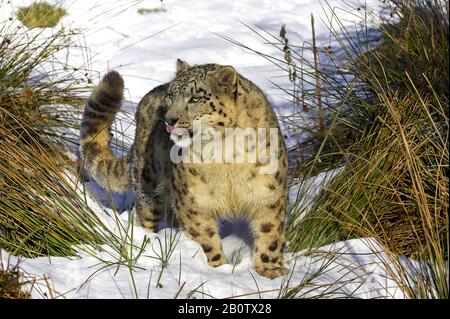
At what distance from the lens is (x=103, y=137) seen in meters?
7.26

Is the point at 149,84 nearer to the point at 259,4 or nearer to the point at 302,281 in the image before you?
the point at 259,4

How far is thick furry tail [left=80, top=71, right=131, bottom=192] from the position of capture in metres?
6.91

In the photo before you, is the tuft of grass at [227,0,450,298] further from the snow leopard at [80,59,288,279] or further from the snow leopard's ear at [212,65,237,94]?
the snow leopard's ear at [212,65,237,94]

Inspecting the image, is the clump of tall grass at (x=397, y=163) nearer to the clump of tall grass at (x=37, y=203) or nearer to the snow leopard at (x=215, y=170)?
the snow leopard at (x=215, y=170)

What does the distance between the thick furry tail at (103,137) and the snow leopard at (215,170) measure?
30 centimetres

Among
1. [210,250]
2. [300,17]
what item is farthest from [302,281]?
[300,17]

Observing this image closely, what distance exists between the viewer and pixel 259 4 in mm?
12203

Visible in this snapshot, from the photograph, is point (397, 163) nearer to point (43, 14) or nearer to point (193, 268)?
point (193, 268)

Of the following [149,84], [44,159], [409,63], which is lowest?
[149,84]

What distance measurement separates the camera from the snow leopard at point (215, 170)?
587 centimetres

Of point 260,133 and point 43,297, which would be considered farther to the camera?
point 260,133

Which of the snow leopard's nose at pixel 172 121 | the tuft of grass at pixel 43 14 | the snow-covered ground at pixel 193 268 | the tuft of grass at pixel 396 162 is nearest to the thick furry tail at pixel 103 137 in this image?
the snow-covered ground at pixel 193 268

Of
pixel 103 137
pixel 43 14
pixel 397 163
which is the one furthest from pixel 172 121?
pixel 43 14

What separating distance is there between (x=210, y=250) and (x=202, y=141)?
0.74m
